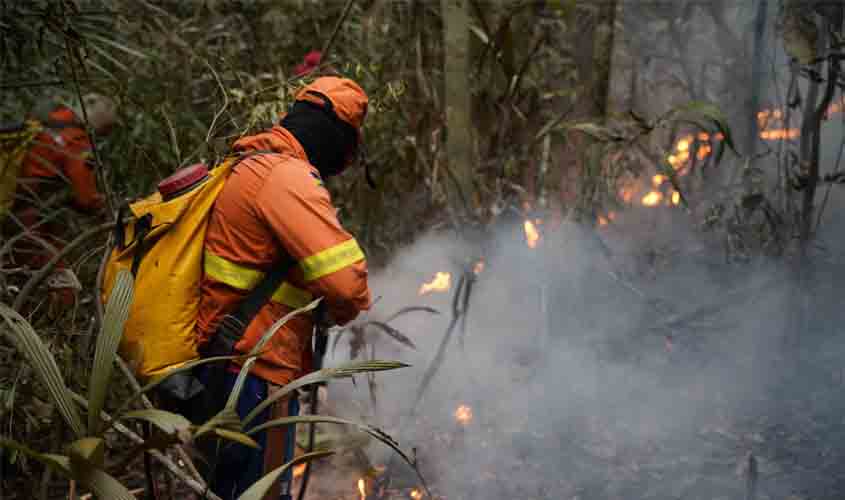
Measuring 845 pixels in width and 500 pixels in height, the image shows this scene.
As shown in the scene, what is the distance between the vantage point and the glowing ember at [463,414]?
14.5 ft

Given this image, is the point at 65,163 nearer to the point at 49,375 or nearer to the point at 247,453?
the point at 247,453

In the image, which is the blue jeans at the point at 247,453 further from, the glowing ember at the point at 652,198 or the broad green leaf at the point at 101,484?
the glowing ember at the point at 652,198

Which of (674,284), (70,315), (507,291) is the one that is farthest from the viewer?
(674,284)

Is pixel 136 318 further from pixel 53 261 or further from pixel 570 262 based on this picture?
pixel 570 262

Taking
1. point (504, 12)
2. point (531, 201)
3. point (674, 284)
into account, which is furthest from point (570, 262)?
point (504, 12)

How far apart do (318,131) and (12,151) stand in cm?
267

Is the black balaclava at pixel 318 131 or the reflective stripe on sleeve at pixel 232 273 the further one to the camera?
the black balaclava at pixel 318 131

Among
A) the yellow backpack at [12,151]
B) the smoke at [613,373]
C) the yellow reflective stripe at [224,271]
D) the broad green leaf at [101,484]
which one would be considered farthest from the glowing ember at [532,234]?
the broad green leaf at [101,484]

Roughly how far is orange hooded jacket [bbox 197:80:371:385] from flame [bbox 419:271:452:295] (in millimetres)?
2418

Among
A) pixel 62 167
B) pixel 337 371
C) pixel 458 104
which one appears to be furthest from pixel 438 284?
pixel 337 371

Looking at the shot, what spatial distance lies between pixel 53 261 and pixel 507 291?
128 inches

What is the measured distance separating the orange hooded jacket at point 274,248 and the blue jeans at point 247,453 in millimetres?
87

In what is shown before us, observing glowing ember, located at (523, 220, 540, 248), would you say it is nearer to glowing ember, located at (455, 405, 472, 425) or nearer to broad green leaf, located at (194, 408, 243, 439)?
glowing ember, located at (455, 405, 472, 425)

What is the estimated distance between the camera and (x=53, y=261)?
2.56m
